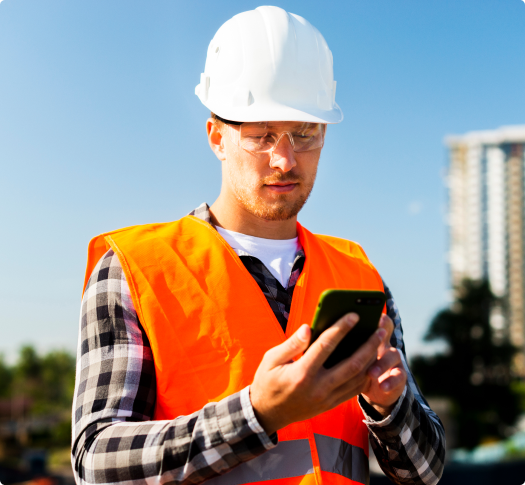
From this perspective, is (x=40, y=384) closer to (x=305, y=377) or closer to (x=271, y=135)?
(x=271, y=135)

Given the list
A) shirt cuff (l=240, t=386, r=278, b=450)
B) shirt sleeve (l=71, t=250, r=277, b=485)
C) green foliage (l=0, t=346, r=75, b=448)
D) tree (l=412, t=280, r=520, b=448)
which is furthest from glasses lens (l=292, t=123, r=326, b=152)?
green foliage (l=0, t=346, r=75, b=448)

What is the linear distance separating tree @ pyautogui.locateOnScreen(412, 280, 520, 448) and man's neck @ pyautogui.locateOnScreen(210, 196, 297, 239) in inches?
2186

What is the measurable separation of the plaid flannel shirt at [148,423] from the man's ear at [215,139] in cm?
56

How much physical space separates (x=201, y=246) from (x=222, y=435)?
92 cm

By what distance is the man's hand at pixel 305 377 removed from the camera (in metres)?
Answer: 1.51

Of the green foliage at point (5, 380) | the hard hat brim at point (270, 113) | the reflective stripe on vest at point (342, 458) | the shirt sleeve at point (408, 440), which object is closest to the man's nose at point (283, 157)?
the hard hat brim at point (270, 113)

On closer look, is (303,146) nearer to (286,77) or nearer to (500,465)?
(286,77)

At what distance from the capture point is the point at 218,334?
2.07 metres

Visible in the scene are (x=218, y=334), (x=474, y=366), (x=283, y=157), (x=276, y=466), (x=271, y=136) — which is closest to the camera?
(x=276, y=466)

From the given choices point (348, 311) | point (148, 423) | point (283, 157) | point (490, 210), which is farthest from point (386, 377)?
point (490, 210)

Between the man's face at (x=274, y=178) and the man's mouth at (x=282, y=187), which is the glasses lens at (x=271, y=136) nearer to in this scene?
the man's face at (x=274, y=178)

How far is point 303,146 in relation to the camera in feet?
8.08

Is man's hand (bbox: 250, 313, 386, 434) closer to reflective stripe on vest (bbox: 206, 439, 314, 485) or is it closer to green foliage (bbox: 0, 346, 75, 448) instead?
reflective stripe on vest (bbox: 206, 439, 314, 485)

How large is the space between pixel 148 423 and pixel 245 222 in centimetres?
106
